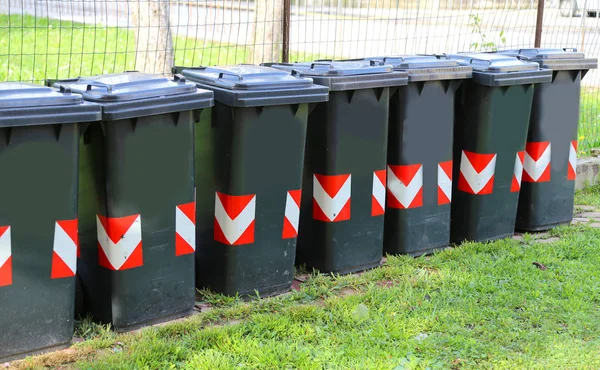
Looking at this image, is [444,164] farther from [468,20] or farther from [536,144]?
[468,20]

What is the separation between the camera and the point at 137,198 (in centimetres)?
414

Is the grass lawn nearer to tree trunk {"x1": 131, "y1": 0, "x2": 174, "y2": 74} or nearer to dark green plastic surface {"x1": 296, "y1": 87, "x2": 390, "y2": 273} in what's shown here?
dark green plastic surface {"x1": 296, "y1": 87, "x2": 390, "y2": 273}

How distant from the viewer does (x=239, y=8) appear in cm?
647

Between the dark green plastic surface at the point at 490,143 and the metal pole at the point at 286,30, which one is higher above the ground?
the metal pole at the point at 286,30

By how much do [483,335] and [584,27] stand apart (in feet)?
18.4

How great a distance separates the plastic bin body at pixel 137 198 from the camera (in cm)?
405

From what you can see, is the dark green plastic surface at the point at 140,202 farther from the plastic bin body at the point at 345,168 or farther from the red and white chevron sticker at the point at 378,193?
the red and white chevron sticker at the point at 378,193

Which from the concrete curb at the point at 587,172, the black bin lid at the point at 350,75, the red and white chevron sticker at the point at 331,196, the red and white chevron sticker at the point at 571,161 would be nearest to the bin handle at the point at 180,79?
the black bin lid at the point at 350,75

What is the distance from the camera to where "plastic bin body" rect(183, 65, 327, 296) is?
4543mm

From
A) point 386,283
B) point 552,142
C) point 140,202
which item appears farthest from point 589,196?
point 140,202

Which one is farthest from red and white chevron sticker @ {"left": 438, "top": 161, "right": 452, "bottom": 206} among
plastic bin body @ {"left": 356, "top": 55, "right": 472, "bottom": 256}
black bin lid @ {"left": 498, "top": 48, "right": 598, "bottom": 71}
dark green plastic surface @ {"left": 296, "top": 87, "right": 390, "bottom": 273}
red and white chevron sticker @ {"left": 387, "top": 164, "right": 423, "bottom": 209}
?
black bin lid @ {"left": 498, "top": 48, "right": 598, "bottom": 71}

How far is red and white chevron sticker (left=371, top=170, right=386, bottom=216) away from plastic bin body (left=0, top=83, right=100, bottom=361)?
6.71 feet

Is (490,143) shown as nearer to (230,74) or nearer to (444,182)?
(444,182)

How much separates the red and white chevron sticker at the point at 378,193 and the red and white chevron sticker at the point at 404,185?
19 cm
